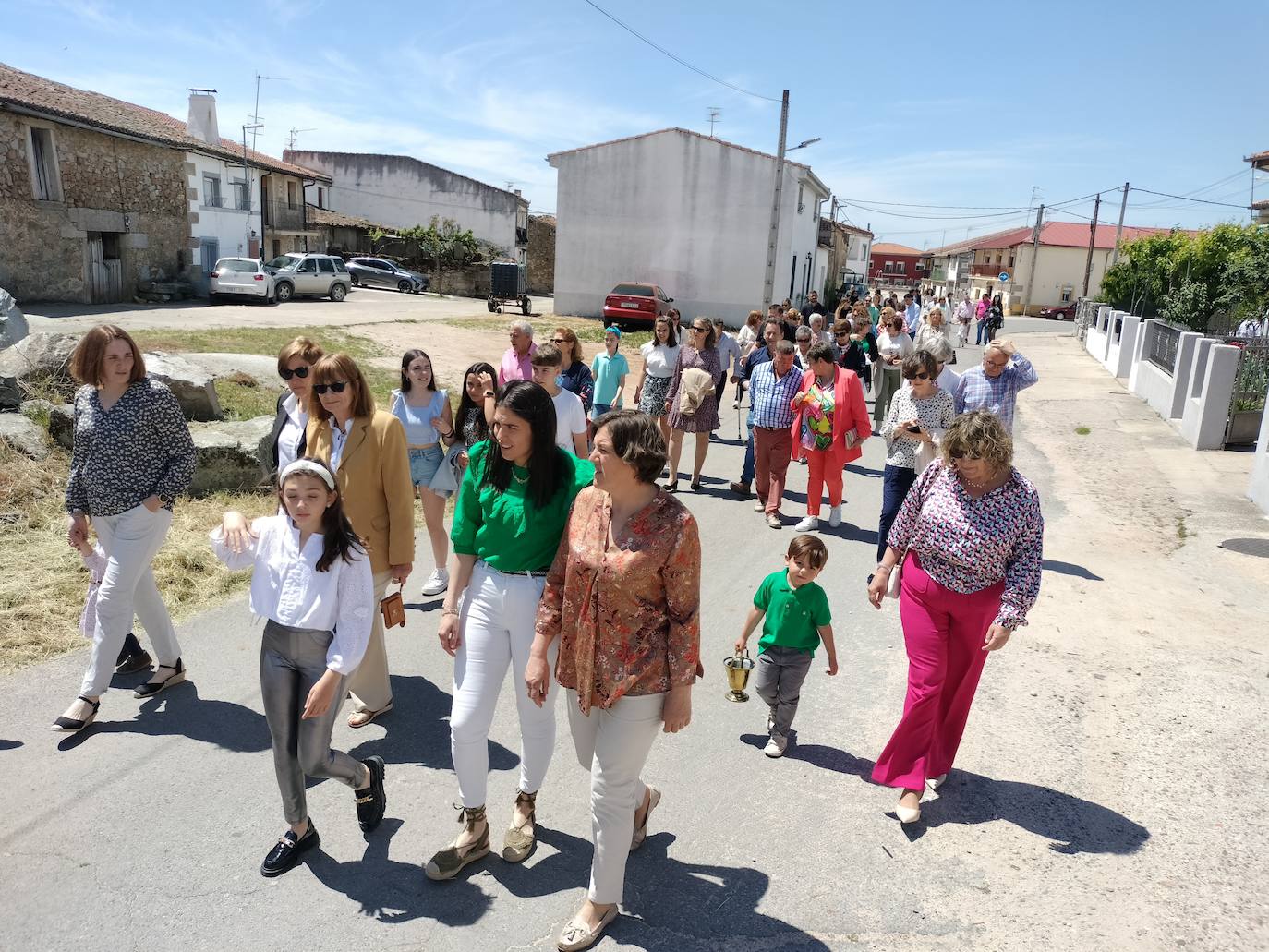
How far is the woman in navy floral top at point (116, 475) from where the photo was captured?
4.29 meters

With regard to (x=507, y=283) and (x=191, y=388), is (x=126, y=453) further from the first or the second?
(x=507, y=283)

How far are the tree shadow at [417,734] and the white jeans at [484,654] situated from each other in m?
0.65

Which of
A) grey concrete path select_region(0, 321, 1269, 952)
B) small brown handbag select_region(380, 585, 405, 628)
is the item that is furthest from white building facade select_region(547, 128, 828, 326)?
small brown handbag select_region(380, 585, 405, 628)

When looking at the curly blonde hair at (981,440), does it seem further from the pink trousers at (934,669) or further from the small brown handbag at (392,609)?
the small brown handbag at (392,609)

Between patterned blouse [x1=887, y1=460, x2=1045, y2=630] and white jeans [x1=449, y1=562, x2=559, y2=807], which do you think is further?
patterned blouse [x1=887, y1=460, x2=1045, y2=630]

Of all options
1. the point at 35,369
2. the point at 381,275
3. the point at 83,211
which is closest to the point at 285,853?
the point at 35,369

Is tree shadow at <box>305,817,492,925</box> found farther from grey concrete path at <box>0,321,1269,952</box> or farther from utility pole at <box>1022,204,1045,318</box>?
utility pole at <box>1022,204,1045,318</box>

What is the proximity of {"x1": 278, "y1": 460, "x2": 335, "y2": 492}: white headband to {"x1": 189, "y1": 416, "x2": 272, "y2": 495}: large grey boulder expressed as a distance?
17.5 ft

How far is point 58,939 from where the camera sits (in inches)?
119

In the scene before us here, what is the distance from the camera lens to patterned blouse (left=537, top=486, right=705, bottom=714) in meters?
2.80

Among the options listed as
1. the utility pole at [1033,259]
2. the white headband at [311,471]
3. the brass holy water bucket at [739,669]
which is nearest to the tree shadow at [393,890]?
the white headband at [311,471]

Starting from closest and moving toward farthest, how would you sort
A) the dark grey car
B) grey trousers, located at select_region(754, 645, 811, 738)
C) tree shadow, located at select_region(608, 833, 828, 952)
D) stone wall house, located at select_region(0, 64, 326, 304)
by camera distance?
tree shadow, located at select_region(608, 833, 828, 952)
grey trousers, located at select_region(754, 645, 811, 738)
stone wall house, located at select_region(0, 64, 326, 304)
the dark grey car

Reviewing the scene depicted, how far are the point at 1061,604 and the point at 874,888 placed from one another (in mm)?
3843

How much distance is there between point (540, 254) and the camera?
48.8m
